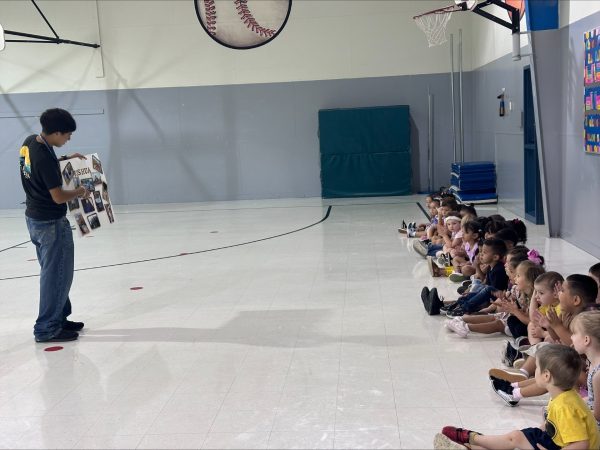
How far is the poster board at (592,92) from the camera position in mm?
7734

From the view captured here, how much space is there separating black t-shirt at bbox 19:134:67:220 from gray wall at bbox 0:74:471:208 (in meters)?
11.2

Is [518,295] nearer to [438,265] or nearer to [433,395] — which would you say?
[433,395]

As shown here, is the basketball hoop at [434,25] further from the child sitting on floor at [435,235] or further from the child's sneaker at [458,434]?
the child's sneaker at [458,434]

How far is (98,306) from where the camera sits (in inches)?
277

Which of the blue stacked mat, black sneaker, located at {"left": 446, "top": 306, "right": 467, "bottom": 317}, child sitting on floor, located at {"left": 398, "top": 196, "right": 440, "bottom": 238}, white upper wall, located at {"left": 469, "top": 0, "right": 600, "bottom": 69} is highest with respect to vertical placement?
white upper wall, located at {"left": 469, "top": 0, "right": 600, "bottom": 69}

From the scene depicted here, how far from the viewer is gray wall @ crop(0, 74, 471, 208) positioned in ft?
54.2

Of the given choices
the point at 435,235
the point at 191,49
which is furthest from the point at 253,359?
the point at 191,49

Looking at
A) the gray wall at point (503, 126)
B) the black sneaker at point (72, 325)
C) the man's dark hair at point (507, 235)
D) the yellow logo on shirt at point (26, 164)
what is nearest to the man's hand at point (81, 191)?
the yellow logo on shirt at point (26, 164)

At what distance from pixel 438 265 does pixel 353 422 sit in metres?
3.78

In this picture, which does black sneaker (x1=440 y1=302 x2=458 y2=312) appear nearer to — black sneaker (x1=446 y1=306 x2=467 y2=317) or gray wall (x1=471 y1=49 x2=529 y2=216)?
black sneaker (x1=446 y1=306 x2=467 y2=317)

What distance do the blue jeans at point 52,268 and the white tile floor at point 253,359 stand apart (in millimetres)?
210

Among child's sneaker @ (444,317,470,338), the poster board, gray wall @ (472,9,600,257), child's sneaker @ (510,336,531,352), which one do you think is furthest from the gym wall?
child's sneaker @ (510,336,531,352)

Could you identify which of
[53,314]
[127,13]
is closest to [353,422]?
[53,314]

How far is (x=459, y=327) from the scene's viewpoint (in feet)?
17.6
